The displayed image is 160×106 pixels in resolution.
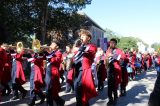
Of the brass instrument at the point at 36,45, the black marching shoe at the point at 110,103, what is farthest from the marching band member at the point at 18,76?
the black marching shoe at the point at 110,103

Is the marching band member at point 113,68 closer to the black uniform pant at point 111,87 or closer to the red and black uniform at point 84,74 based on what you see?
the black uniform pant at point 111,87

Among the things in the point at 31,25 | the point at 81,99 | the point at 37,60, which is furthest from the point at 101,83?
the point at 31,25

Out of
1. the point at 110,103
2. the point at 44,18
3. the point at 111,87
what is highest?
the point at 44,18

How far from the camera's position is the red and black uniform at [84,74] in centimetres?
770

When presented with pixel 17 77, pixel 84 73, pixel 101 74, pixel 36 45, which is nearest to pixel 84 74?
pixel 84 73

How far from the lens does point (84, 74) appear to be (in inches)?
304

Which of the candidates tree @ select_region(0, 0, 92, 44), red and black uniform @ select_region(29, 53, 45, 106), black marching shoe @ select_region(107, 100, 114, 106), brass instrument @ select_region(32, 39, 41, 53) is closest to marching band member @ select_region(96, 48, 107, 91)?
black marching shoe @ select_region(107, 100, 114, 106)

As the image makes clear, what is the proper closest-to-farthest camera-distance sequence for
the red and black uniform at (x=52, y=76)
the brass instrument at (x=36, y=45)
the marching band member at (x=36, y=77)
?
1. the red and black uniform at (x=52, y=76)
2. the brass instrument at (x=36, y=45)
3. the marching band member at (x=36, y=77)

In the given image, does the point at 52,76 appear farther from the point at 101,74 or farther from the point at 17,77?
the point at 101,74

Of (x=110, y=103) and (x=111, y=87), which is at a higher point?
(x=111, y=87)

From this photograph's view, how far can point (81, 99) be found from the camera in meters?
7.81

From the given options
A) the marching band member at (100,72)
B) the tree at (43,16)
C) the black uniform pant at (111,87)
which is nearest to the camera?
the black uniform pant at (111,87)

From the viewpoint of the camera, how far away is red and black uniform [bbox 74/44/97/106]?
25.3 feet

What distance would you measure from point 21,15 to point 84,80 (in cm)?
3429
